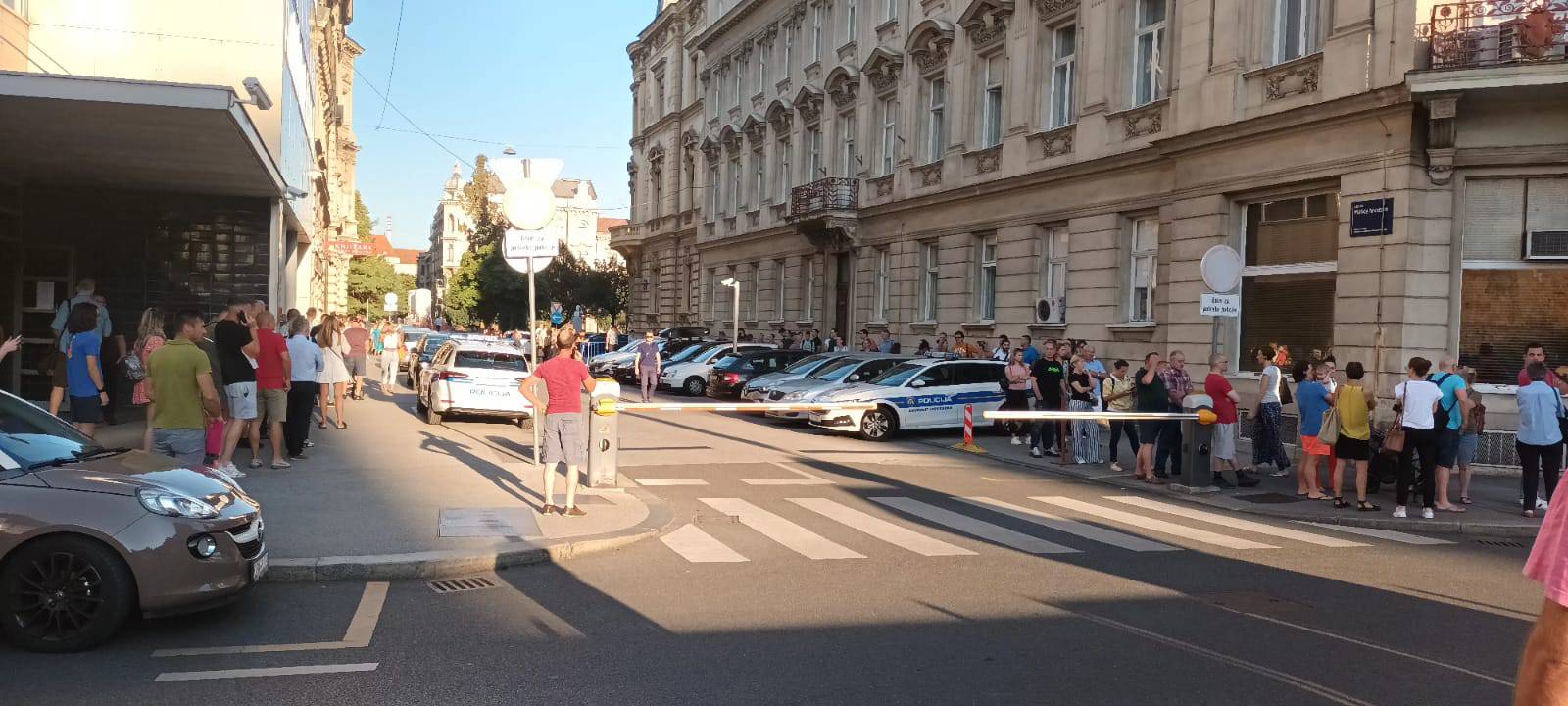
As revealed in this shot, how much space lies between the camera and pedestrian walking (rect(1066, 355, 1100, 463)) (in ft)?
57.5

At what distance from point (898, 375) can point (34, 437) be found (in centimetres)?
1588

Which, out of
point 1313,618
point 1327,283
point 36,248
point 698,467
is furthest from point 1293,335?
point 36,248

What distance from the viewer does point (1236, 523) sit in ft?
40.8

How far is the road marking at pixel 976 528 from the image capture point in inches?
398

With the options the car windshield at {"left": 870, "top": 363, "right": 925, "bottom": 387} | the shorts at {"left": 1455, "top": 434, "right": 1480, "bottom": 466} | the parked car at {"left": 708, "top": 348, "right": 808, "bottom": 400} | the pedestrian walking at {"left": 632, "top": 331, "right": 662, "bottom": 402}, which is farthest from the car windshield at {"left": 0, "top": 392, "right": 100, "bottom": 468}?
the parked car at {"left": 708, "top": 348, "right": 808, "bottom": 400}

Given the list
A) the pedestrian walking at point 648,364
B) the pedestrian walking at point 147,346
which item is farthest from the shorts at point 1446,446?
the pedestrian walking at point 648,364

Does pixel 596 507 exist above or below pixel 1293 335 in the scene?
below

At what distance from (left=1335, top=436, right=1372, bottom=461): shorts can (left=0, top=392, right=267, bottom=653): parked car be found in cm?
1151

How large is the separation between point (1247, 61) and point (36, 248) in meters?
21.0

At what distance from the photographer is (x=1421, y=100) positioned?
1694 centimetres

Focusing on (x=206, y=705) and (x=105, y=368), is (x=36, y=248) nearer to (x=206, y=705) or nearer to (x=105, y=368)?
(x=105, y=368)

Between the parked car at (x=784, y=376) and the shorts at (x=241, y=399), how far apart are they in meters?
12.6

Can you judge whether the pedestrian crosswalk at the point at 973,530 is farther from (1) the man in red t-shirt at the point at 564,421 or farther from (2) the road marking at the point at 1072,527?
(1) the man in red t-shirt at the point at 564,421

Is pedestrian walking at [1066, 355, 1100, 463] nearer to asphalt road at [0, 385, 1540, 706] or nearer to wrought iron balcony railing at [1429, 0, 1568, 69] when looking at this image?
asphalt road at [0, 385, 1540, 706]
